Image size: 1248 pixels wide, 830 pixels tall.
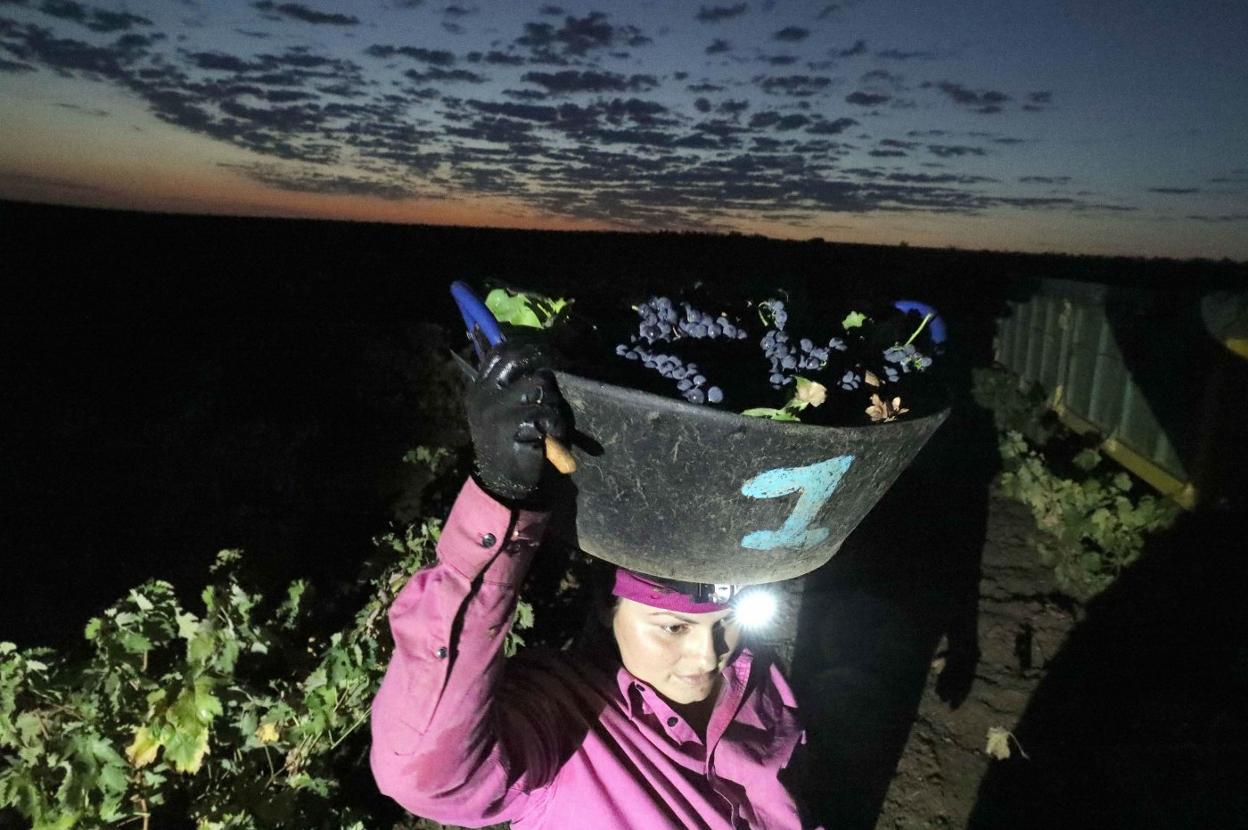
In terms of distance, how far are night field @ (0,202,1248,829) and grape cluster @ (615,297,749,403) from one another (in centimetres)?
20

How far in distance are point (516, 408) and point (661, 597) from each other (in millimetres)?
858

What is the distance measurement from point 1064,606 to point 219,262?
13.8m

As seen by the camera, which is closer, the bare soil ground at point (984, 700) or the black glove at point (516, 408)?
the black glove at point (516, 408)

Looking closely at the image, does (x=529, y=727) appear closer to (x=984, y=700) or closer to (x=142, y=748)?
(x=142, y=748)

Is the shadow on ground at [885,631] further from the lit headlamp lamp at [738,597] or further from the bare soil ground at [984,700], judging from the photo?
the lit headlamp lamp at [738,597]

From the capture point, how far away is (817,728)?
425 centimetres

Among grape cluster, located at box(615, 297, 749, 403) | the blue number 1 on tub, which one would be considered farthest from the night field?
the blue number 1 on tub

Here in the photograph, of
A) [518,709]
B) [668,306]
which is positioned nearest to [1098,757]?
[518,709]

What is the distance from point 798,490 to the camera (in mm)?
1126

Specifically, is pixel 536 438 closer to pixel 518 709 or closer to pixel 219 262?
pixel 518 709

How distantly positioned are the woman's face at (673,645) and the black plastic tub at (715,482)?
509mm

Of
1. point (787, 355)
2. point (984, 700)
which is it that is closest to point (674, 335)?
point (787, 355)


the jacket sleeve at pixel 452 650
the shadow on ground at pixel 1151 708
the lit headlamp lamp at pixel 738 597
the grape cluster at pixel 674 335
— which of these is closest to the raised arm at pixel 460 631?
the jacket sleeve at pixel 452 650

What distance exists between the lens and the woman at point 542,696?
1.11 meters
